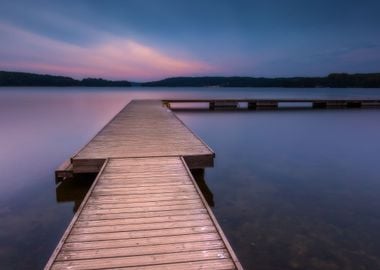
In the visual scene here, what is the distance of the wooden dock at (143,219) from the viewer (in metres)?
3.02

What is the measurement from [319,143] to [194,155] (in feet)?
33.4

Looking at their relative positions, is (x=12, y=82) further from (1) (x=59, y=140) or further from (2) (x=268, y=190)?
(2) (x=268, y=190)

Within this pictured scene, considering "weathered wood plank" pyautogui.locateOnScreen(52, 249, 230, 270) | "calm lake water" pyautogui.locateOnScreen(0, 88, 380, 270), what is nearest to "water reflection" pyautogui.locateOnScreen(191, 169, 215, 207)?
"calm lake water" pyautogui.locateOnScreen(0, 88, 380, 270)

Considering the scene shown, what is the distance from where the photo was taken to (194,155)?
22.8 ft

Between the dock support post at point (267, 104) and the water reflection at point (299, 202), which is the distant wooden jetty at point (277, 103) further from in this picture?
the water reflection at point (299, 202)

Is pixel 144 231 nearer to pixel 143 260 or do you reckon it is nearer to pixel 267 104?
pixel 143 260

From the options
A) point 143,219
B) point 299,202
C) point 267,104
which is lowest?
point 299,202

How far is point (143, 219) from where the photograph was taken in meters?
3.92

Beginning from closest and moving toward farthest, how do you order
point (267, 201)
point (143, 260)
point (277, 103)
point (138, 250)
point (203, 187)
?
1. point (143, 260)
2. point (138, 250)
3. point (267, 201)
4. point (203, 187)
5. point (277, 103)

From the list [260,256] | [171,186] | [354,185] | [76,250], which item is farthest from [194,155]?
[354,185]

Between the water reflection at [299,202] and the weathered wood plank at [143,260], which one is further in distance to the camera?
the water reflection at [299,202]

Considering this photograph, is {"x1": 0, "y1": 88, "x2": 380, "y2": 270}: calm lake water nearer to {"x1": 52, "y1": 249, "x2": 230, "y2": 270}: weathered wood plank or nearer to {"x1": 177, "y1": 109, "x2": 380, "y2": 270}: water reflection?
{"x1": 177, "y1": 109, "x2": 380, "y2": 270}: water reflection

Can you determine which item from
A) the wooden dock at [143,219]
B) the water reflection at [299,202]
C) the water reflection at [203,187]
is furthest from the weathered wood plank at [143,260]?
the water reflection at [203,187]

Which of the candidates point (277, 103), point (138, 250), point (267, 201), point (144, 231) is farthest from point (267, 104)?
point (138, 250)
